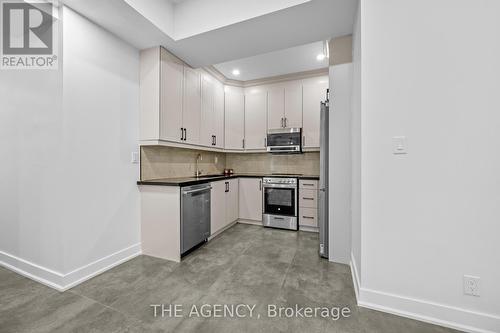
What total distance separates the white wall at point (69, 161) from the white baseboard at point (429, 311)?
8.44ft

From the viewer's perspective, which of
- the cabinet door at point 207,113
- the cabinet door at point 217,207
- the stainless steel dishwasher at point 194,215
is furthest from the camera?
the cabinet door at point 207,113

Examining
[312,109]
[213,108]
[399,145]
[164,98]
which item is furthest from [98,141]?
[312,109]

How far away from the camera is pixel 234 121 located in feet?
13.6

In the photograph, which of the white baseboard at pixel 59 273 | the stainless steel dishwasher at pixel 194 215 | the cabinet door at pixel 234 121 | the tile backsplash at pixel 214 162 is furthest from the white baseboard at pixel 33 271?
the cabinet door at pixel 234 121

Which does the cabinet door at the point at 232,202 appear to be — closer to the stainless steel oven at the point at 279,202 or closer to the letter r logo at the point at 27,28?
the stainless steel oven at the point at 279,202

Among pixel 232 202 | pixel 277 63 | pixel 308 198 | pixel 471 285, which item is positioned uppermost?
pixel 277 63

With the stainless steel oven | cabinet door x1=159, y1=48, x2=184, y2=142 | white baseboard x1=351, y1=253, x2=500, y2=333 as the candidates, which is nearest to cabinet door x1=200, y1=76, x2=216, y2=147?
cabinet door x1=159, y1=48, x2=184, y2=142

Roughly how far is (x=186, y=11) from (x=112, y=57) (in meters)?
0.99

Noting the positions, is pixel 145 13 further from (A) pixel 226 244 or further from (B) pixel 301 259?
(B) pixel 301 259

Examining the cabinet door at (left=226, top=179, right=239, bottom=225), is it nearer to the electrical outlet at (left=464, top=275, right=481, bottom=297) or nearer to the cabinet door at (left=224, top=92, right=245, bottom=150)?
the cabinet door at (left=224, top=92, right=245, bottom=150)

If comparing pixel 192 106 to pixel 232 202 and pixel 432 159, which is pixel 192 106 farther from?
pixel 432 159

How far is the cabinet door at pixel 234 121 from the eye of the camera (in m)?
4.10

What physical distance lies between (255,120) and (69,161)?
3011 mm

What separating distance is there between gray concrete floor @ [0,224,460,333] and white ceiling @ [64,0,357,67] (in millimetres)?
2580
